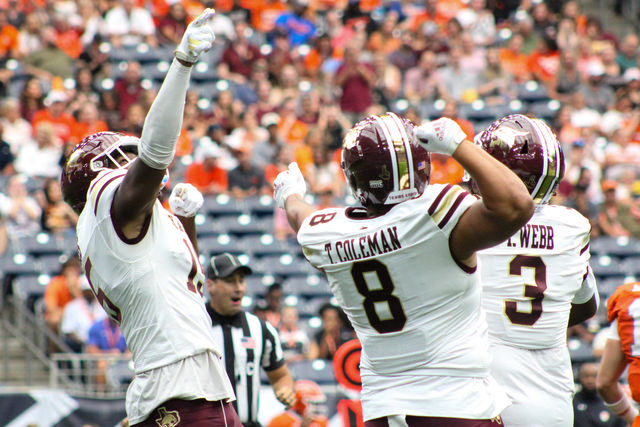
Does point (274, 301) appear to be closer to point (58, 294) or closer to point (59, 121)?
point (58, 294)

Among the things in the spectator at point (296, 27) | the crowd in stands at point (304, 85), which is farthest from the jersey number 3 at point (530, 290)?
the spectator at point (296, 27)

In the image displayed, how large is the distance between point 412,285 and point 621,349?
1900 mm

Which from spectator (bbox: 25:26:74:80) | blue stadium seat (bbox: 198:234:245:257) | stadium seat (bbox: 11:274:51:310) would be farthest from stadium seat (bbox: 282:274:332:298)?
spectator (bbox: 25:26:74:80)

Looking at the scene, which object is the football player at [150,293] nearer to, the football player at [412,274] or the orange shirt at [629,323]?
the football player at [412,274]

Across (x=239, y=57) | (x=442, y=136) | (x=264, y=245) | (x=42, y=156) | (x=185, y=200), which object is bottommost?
(x=264, y=245)

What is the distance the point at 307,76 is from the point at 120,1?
3.31 metres

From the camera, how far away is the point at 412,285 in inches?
149

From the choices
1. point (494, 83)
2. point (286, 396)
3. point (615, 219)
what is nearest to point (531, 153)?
point (286, 396)

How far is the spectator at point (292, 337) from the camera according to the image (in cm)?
1079

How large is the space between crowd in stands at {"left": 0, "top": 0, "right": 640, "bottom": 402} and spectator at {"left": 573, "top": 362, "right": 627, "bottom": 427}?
1636 mm

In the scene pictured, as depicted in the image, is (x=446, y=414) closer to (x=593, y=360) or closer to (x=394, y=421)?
(x=394, y=421)

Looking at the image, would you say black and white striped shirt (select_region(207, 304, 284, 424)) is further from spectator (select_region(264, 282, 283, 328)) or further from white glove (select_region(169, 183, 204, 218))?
spectator (select_region(264, 282, 283, 328))

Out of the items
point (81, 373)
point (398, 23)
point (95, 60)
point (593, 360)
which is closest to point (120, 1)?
point (95, 60)

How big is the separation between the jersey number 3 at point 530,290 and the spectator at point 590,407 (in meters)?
5.87
